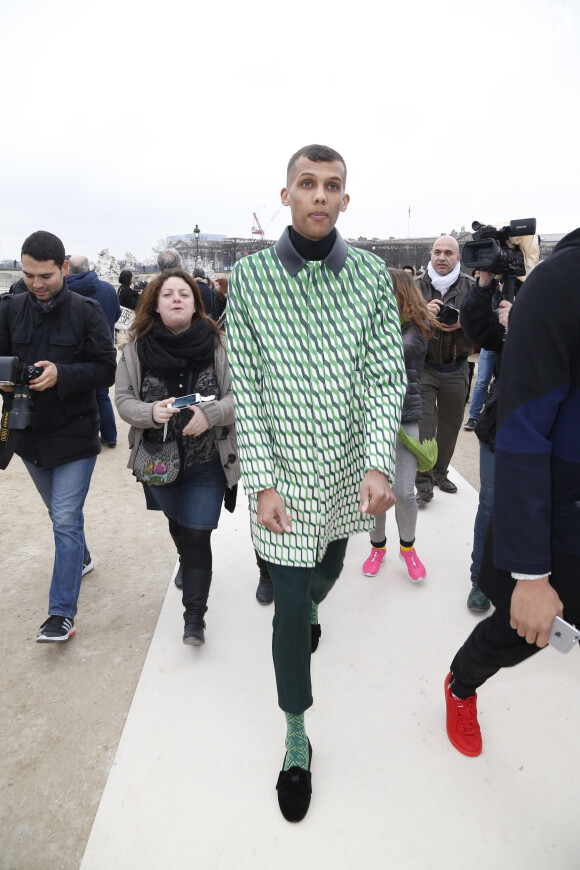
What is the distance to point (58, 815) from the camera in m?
1.78

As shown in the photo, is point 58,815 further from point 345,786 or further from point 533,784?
point 533,784

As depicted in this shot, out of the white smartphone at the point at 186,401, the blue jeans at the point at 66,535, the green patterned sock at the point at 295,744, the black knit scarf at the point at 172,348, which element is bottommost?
the green patterned sock at the point at 295,744

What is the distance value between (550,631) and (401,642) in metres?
1.38

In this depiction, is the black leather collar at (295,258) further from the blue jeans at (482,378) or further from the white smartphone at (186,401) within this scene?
the blue jeans at (482,378)

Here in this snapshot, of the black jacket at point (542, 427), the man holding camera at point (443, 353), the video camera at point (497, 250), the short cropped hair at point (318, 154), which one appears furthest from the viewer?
the man holding camera at point (443, 353)

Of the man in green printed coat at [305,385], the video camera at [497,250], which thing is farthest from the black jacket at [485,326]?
the man in green printed coat at [305,385]

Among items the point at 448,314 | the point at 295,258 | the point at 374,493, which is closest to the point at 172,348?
the point at 295,258

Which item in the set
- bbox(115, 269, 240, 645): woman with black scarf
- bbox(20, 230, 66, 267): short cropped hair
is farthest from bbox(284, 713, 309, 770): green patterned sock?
bbox(20, 230, 66, 267): short cropped hair

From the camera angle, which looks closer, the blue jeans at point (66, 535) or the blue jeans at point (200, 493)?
A: the blue jeans at point (200, 493)

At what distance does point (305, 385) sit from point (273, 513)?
1.40 feet

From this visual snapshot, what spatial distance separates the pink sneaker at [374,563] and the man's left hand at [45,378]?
83.5 inches

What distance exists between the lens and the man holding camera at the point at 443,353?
12.8ft

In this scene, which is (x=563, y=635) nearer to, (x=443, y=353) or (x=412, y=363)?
(x=412, y=363)

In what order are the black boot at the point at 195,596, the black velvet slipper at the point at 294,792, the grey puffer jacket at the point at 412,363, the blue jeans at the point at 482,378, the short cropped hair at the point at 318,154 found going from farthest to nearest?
1. the blue jeans at the point at 482,378
2. the grey puffer jacket at the point at 412,363
3. the black boot at the point at 195,596
4. the black velvet slipper at the point at 294,792
5. the short cropped hair at the point at 318,154
